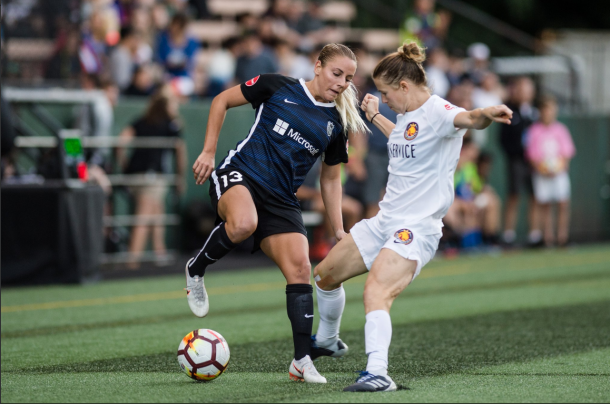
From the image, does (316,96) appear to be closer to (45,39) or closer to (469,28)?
(45,39)

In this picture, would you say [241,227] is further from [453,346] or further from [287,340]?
[453,346]

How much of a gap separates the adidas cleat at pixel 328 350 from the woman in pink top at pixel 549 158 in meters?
11.5

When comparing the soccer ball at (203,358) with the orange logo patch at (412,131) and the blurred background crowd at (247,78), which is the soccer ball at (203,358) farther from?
the blurred background crowd at (247,78)

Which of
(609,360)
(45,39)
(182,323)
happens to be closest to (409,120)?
(609,360)

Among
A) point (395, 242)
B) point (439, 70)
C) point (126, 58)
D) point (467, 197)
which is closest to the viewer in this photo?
point (395, 242)

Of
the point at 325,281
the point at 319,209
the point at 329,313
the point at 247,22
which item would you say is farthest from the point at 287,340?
the point at 247,22

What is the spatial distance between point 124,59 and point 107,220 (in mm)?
2644

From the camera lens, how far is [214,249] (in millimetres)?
5812

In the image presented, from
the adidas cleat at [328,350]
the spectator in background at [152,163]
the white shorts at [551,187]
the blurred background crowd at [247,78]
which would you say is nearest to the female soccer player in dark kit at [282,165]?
the adidas cleat at [328,350]

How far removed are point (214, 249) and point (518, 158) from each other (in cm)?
1232

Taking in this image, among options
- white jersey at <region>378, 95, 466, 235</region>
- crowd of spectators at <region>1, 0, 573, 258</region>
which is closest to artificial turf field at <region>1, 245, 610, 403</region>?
white jersey at <region>378, 95, 466, 235</region>

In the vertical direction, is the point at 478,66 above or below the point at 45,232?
above

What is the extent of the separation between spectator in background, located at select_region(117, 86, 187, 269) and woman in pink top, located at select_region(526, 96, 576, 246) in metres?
6.98

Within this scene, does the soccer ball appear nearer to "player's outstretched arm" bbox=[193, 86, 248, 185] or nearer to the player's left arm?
"player's outstretched arm" bbox=[193, 86, 248, 185]
